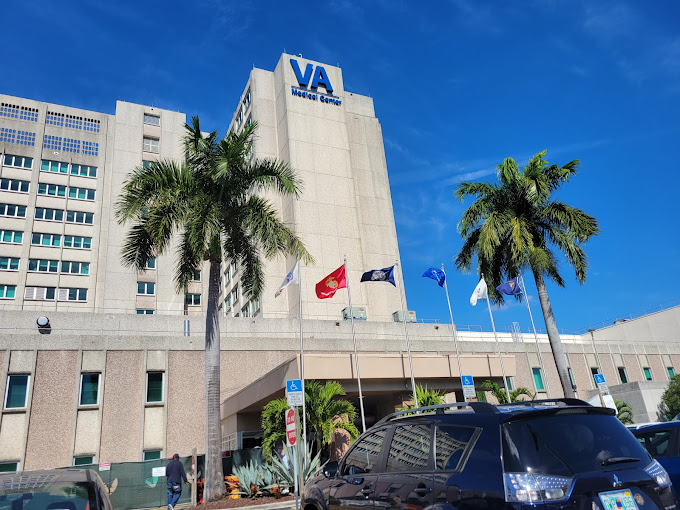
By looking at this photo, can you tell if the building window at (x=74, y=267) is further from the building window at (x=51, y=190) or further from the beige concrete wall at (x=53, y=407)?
the beige concrete wall at (x=53, y=407)

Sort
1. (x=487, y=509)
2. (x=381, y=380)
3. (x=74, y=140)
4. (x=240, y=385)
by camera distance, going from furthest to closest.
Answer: (x=74, y=140), (x=240, y=385), (x=381, y=380), (x=487, y=509)

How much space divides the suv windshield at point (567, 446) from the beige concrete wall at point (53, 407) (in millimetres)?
26115

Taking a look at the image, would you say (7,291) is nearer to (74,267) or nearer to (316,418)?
(74,267)

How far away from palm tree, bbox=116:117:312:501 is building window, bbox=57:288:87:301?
3604 cm

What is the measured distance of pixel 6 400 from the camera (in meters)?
24.4

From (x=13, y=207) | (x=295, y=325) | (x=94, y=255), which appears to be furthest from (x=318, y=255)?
(x=13, y=207)

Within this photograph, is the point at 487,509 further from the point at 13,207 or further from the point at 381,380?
the point at 13,207

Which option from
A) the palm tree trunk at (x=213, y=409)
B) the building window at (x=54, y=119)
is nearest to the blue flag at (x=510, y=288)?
the palm tree trunk at (x=213, y=409)

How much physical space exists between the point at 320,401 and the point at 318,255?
2921 centimetres

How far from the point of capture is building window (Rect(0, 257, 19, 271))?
164ft

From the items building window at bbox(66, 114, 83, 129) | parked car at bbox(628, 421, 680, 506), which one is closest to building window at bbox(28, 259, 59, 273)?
building window at bbox(66, 114, 83, 129)

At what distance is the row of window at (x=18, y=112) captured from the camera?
5569cm

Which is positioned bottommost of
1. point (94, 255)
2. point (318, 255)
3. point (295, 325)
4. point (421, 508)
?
point (421, 508)

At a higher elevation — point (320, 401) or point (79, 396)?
point (79, 396)
